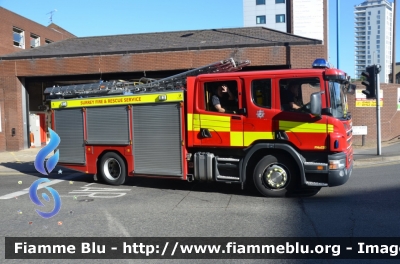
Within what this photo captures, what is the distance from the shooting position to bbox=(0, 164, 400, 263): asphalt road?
6.35 m

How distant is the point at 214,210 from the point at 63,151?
542 cm

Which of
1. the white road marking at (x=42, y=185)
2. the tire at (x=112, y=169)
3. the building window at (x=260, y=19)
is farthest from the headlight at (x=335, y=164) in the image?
the building window at (x=260, y=19)

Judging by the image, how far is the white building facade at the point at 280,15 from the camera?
2325 inches

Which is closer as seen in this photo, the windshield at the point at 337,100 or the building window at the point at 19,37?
the windshield at the point at 337,100

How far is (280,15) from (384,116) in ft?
160

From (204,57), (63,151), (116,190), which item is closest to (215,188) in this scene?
(116,190)

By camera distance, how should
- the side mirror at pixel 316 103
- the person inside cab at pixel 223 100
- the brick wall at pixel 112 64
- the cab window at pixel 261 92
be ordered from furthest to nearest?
1. the brick wall at pixel 112 64
2. the person inside cab at pixel 223 100
3. the cab window at pixel 261 92
4. the side mirror at pixel 316 103

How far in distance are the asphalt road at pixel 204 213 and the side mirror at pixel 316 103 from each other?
1.78 metres

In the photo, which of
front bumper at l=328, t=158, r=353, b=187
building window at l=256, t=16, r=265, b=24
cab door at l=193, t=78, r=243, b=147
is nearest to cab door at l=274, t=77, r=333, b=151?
front bumper at l=328, t=158, r=353, b=187

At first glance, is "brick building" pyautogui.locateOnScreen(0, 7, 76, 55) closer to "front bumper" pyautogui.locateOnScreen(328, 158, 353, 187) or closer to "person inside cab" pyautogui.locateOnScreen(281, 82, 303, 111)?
"person inside cab" pyautogui.locateOnScreen(281, 82, 303, 111)

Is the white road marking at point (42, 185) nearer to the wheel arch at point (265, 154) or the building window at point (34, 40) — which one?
the wheel arch at point (265, 154)

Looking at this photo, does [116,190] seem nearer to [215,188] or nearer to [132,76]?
[215,188]

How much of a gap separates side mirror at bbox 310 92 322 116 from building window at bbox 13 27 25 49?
25.6 metres

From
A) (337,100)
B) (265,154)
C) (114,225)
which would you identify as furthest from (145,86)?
Answer: (337,100)
